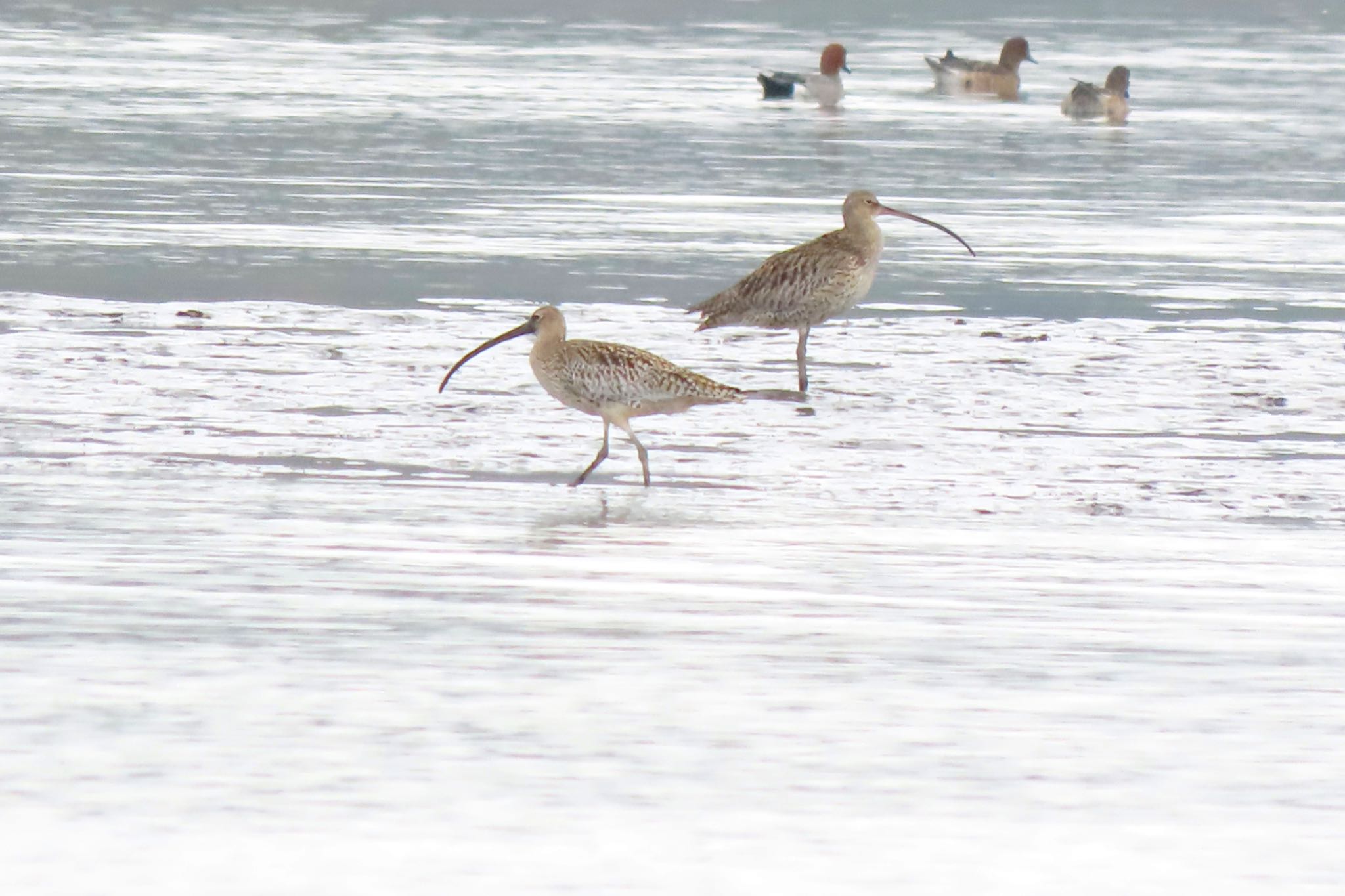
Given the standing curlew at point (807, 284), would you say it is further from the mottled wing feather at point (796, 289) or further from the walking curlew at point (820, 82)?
the walking curlew at point (820, 82)

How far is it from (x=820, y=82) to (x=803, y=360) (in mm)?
22868

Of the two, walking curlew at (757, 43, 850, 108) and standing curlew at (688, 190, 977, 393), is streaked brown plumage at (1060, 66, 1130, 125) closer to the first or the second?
walking curlew at (757, 43, 850, 108)

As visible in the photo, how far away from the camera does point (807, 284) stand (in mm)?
14430

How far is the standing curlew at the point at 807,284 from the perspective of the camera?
1445cm

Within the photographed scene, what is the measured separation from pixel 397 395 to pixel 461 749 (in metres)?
6.63

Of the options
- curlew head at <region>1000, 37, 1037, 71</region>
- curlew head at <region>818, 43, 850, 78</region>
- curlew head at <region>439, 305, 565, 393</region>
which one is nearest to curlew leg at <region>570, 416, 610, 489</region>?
curlew head at <region>439, 305, 565, 393</region>

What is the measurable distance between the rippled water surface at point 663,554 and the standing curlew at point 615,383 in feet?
1.02

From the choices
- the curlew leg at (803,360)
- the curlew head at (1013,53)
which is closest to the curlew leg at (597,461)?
the curlew leg at (803,360)

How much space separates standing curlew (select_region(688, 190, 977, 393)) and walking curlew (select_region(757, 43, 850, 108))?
851 inches

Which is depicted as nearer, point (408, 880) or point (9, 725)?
point (408, 880)

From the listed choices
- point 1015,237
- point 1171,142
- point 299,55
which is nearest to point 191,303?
point 1015,237

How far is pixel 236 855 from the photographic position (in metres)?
5.70

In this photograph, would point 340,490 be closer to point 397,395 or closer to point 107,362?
point 397,395

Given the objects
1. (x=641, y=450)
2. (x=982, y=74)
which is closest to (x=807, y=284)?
(x=641, y=450)
